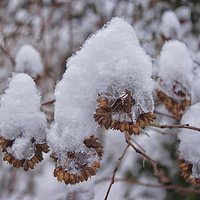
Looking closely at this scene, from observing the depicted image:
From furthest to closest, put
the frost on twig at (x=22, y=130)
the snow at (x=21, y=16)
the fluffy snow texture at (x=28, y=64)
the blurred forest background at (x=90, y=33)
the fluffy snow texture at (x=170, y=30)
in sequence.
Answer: the snow at (x=21, y=16), the blurred forest background at (x=90, y=33), the fluffy snow texture at (x=170, y=30), the fluffy snow texture at (x=28, y=64), the frost on twig at (x=22, y=130)

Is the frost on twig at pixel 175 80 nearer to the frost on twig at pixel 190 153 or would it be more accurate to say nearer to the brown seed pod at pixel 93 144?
the frost on twig at pixel 190 153

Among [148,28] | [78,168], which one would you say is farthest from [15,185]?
[78,168]

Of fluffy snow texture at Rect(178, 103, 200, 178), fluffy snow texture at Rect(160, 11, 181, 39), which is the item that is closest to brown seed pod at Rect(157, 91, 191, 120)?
fluffy snow texture at Rect(178, 103, 200, 178)

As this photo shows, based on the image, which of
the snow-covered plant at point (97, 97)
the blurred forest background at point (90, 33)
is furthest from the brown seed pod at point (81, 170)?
the blurred forest background at point (90, 33)

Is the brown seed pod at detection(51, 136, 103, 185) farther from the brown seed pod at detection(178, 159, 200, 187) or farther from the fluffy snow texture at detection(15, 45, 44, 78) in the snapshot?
the fluffy snow texture at detection(15, 45, 44, 78)

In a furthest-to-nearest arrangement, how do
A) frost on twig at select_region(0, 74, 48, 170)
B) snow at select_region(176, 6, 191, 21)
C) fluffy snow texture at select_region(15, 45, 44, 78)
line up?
snow at select_region(176, 6, 191, 21) → fluffy snow texture at select_region(15, 45, 44, 78) → frost on twig at select_region(0, 74, 48, 170)

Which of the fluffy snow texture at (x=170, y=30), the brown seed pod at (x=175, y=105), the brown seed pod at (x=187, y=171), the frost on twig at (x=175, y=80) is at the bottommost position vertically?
the brown seed pod at (x=187, y=171)

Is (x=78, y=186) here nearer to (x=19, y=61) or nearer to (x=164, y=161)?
(x=19, y=61)
